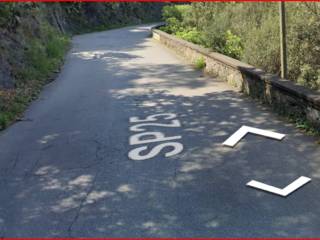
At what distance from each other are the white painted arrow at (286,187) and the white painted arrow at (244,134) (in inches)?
58.0

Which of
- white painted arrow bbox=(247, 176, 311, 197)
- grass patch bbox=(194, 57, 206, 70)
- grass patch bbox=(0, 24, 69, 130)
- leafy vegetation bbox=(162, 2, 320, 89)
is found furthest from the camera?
grass patch bbox=(194, 57, 206, 70)

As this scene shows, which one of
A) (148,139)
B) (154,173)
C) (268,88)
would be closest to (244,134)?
(148,139)

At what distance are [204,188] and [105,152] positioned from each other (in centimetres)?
215

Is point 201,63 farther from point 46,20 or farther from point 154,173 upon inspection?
point 46,20

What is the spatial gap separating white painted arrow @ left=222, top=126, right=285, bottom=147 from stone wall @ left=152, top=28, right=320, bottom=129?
618 millimetres

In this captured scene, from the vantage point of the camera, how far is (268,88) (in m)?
8.68

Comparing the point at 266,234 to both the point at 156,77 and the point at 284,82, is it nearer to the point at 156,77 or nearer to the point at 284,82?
the point at 284,82

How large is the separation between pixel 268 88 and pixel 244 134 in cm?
174

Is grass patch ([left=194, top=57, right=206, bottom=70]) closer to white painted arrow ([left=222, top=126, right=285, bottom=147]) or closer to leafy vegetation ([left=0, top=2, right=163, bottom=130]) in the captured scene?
leafy vegetation ([left=0, top=2, right=163, bottom=130])

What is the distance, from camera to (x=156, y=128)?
814cm

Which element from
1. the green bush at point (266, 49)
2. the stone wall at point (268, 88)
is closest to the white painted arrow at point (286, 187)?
the stone wall at point (268, 88)

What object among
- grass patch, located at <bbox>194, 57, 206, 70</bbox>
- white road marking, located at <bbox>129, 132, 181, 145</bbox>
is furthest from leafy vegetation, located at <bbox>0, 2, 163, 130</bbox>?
grass patch, located at <bbox>194, 57, 206, 70</bbox>

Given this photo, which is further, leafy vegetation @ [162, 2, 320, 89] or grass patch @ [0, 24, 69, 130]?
grass patch @ [0, 24, 69, 130]

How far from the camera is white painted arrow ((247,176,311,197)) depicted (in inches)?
206
